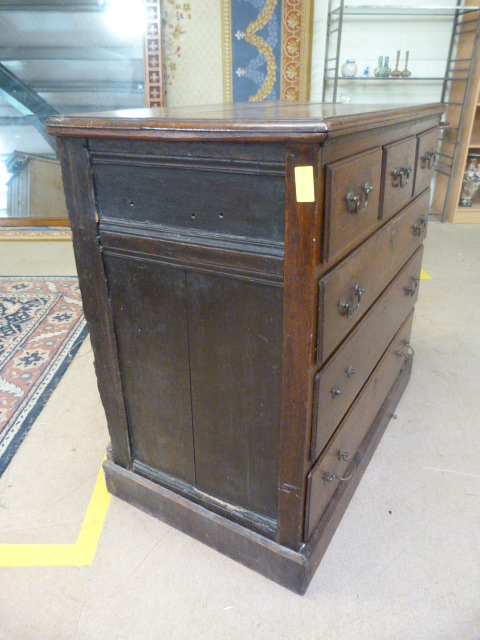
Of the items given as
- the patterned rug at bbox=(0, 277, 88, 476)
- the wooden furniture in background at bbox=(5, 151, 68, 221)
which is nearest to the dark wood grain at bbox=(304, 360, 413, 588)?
the patterned rug at bbox=(0, 277, 88, 476)

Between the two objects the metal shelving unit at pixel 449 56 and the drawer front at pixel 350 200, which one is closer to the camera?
the drawer front at pixel 350 200

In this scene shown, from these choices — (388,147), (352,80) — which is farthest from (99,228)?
(352,80)

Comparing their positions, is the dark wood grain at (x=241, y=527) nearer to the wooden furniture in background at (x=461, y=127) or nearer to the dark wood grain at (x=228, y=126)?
the dark wood grain at (x=228, y=126)

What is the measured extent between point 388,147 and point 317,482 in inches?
33.1

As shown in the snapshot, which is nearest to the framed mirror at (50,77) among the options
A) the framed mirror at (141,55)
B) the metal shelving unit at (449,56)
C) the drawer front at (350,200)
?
the framed mirror at (141,55)

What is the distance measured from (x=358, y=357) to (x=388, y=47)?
3.88 metres

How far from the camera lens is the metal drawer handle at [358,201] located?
100 centimetres

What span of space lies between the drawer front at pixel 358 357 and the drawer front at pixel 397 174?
0.26 metres

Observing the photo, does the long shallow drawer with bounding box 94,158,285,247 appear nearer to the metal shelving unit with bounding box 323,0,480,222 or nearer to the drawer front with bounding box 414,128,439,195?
the drawer front with bounding box 414,128,439,195

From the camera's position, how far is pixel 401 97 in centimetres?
439

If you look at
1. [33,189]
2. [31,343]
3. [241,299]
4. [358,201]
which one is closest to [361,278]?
[358,201]

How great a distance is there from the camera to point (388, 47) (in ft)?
13.9

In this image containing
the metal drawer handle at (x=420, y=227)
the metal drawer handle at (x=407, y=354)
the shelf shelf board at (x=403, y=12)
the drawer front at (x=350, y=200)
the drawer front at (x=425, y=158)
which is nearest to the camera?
the drawer front at (x=350, y=200)

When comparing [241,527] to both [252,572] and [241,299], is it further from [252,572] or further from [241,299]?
[241,299]
